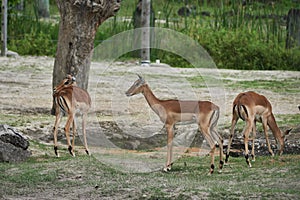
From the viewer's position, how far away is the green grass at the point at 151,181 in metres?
6.76

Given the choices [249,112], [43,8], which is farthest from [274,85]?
[43,8]

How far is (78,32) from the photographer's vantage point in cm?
1123

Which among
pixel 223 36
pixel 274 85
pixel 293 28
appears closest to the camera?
→ pixel 274 85

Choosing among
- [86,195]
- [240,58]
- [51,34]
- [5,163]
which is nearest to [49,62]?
[51,34]

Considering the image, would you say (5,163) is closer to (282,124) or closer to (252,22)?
(282,124)

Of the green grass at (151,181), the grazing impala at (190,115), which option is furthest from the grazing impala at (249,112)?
the grazing impala at (190,115)

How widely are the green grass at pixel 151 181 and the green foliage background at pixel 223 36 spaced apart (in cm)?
1083

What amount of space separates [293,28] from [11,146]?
41.4 feet

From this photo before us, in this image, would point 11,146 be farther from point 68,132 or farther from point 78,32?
point 78,32

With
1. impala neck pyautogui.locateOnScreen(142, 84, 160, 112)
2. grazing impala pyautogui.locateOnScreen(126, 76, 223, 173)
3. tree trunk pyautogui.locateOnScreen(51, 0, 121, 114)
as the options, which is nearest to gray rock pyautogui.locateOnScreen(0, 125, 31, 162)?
grazing impala pyautogui.locateOnScreen(126, 76, 223, 173)

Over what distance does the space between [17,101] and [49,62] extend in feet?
18.4

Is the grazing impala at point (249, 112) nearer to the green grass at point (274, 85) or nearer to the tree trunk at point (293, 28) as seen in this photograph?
the green grass at point (274, 85)

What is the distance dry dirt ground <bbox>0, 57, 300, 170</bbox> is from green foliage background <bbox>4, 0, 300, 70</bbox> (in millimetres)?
1277

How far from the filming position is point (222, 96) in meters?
13.8
